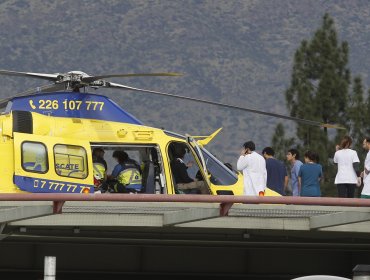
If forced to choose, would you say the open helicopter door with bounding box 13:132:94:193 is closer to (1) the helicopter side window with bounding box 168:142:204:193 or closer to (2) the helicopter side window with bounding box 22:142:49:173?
(2) the helicopter side window with bounding box 22:142:49:173

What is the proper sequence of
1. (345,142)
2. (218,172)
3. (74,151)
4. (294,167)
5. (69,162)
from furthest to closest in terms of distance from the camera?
(294,167) → (218,172) → (345,142) → (74,151) → (69,162)

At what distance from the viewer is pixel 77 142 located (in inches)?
766

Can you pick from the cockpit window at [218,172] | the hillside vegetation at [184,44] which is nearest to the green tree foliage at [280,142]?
the cockpit window at [218,172]

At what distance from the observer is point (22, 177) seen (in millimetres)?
18672

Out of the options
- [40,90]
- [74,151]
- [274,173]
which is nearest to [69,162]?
[74,151]

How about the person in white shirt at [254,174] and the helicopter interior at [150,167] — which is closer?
the person in white shirt at [254,174]

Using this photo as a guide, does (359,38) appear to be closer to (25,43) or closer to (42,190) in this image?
(25,43)

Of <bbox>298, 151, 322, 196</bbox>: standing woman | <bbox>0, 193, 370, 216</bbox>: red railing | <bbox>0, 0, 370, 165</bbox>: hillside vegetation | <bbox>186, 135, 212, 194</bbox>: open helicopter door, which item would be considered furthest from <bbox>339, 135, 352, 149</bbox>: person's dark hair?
<bbox>0, 0, 370, 165</bbox>: hillside vegetation

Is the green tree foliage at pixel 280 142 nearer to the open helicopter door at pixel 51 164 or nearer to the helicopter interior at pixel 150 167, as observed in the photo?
the helicopter interior at pixel 150 167

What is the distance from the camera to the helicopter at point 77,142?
18.8 meters

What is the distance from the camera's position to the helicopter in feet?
61.7

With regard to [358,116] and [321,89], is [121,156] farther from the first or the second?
[321,89]

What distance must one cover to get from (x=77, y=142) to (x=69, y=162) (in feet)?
1.37

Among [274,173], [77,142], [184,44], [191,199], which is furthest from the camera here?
[184,44]
